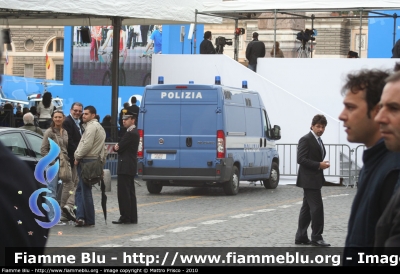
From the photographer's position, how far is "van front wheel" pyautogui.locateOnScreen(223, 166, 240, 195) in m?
19.9

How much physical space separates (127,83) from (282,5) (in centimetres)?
2284

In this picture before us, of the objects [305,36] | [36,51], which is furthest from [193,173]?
[36,51]

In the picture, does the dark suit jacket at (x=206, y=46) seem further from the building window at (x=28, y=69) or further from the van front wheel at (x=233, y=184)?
the building window at (x=28, y=69)

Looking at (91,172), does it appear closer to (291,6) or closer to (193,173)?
(193,173)

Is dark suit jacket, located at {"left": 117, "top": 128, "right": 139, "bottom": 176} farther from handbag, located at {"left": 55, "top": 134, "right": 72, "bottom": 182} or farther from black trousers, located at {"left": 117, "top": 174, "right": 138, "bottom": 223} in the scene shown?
handbag, located at {"left": 55, "top": 134, "right": 72, "bottom": 182}

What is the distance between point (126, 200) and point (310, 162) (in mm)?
3207

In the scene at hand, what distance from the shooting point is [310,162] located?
12.2 m

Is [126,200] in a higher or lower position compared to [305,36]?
→ lower

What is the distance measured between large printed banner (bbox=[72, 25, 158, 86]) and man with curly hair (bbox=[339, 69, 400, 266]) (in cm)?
4357

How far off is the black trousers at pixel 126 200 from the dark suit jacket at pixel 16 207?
37.2 ft

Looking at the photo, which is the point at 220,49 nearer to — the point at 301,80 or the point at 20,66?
the point at 301,80

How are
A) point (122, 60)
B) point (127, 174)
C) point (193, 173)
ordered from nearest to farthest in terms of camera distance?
1. point (127, 174)
2. point (193, 173)
3. point (122, 60)

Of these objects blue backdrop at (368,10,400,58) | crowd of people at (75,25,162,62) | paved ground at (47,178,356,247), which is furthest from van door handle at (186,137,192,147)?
crowd of people at (75,25,162,62)

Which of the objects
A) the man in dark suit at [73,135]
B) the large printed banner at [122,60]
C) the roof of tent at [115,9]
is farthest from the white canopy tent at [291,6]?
the large printed banner at [122,60]
